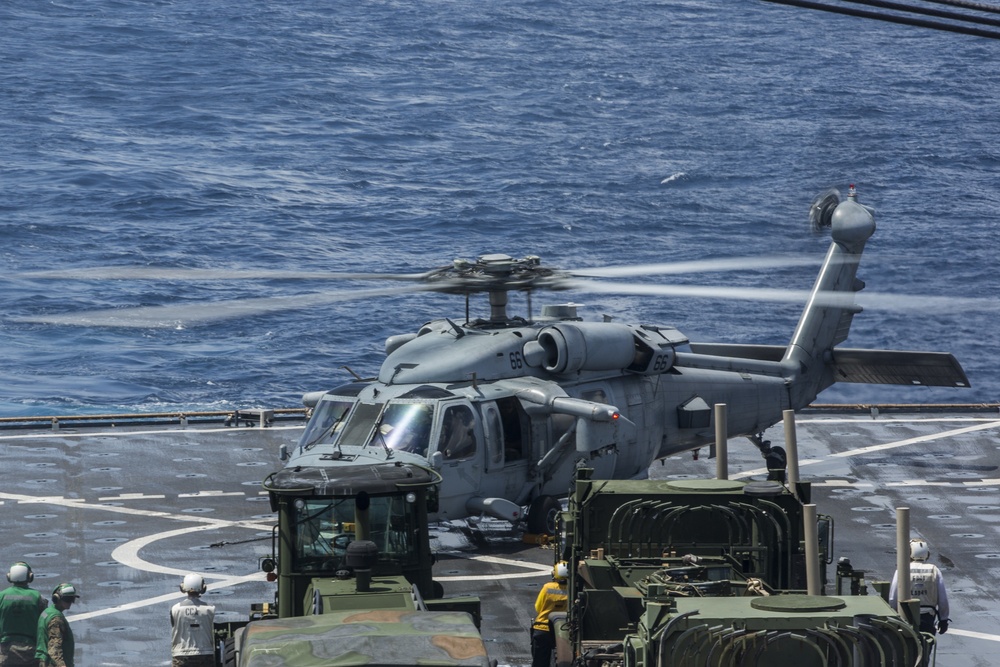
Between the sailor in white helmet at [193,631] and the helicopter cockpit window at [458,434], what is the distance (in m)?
6.56

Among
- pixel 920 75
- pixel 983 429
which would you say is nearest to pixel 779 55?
pixel 920 75

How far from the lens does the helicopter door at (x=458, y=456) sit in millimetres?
22266

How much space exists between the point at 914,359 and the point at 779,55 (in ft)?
236

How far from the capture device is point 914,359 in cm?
2750

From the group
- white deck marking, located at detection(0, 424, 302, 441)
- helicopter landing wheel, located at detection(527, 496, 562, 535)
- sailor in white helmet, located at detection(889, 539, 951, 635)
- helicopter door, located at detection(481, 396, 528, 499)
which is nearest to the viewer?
sailor in white helmet, located at detection(889, 539, 951, 635)

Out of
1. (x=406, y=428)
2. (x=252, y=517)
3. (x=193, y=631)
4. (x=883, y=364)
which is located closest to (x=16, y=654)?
(x=193, y=631)

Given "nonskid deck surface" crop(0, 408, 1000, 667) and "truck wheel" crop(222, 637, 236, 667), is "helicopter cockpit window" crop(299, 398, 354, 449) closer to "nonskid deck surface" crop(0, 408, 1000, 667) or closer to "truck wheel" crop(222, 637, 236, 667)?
"nonskid deck surface" crop(0, 408, 1000, 667)

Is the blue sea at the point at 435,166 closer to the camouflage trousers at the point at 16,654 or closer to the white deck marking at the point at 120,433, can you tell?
the white deck marking at the point at 120,433

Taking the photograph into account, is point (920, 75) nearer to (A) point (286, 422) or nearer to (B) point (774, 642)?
(A) point (286, 422)

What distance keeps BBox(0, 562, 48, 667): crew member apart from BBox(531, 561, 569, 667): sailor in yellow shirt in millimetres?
4986

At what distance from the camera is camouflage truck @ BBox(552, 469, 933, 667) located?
11.8 metres

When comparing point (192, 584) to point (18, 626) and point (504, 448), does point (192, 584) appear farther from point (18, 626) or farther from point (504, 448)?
point (504, 448)

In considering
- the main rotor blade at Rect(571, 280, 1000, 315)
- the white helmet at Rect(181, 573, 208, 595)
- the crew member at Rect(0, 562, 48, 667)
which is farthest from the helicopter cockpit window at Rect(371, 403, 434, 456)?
the crew member at Rect(0, 562, 48, 667)

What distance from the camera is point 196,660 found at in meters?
16.2
